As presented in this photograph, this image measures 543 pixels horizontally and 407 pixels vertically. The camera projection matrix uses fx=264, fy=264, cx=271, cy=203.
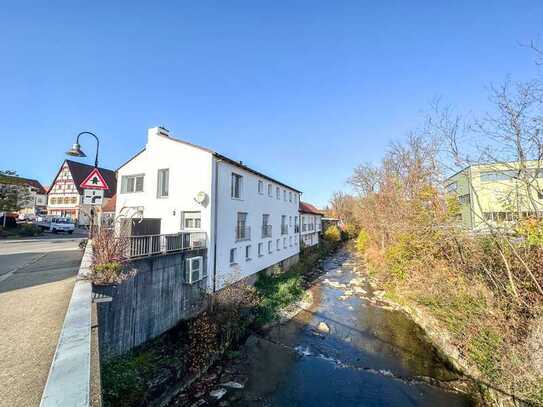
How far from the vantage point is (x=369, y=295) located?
63.1 ft

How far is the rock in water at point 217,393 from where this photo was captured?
8.44 m

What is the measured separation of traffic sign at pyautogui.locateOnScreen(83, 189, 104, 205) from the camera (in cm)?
698

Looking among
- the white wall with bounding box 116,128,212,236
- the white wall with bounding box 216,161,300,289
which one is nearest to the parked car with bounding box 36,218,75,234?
the white wall with bounding box 116,128,212,236

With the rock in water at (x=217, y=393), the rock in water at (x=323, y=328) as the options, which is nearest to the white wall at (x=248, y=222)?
the rock in water at (x=323, y=328)

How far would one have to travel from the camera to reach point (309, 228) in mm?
37156

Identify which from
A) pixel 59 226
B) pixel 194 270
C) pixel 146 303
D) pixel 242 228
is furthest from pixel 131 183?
pixel 59 226

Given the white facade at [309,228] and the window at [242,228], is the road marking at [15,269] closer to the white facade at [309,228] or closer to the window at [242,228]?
the window at [242,228]

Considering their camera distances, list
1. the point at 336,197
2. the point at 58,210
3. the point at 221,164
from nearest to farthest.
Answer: the point at 221,164
the point at 58,210
the point at 336,197

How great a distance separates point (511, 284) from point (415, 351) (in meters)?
5.23

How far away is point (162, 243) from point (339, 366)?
28.5 feet

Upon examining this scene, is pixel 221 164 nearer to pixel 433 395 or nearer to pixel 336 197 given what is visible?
pixel 433 395

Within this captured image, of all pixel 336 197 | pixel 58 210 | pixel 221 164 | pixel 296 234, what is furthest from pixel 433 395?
pixel 58 210

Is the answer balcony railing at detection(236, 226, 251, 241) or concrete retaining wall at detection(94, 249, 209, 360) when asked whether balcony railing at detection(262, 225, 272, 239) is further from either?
concrete retaining wall at detection(94, 249, 209, 360)

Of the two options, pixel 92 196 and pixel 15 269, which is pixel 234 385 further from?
pixel 15 269
